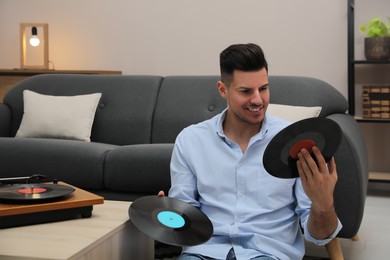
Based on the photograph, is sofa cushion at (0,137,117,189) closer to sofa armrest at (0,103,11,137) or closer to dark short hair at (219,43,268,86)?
sofa armrest at (0,103,11,137)

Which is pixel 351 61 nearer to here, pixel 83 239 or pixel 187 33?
pixel 187 33

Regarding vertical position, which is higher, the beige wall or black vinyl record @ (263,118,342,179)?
the beige wall

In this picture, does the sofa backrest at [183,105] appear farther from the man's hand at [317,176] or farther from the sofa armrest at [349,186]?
the man's hand at [317,176]

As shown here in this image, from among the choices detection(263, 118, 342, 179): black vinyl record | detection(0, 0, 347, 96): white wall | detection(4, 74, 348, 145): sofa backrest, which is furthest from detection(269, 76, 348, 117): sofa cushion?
detection(263, 118, 342, 179): black vinyl record

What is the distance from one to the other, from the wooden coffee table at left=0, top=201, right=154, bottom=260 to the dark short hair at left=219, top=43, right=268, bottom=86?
0.51m

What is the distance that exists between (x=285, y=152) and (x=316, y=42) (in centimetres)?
323

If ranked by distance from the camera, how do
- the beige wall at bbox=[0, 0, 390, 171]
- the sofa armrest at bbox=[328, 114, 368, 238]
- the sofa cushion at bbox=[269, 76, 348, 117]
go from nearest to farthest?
the sofa armrest at bbox=[328, 114, 368, 238]
the sofa cushion at bbox=[269, 76, 348, 117]
the beige wall at bbox=[0, 0, 390, 171]

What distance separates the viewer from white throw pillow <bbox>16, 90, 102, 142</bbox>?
3381mm

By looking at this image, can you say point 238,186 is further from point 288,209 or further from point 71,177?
point 71,177

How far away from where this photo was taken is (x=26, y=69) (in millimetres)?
4770

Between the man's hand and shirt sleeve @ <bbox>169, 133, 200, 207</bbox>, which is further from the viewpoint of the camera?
shirt sleeve @ <bbox>169, 133, 200, 207</bbox>

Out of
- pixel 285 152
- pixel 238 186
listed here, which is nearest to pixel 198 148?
pixel 238 186

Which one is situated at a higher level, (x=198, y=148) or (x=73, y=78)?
(x=73, y=78)

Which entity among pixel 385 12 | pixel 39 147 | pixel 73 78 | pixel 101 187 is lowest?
pixel 101 187
